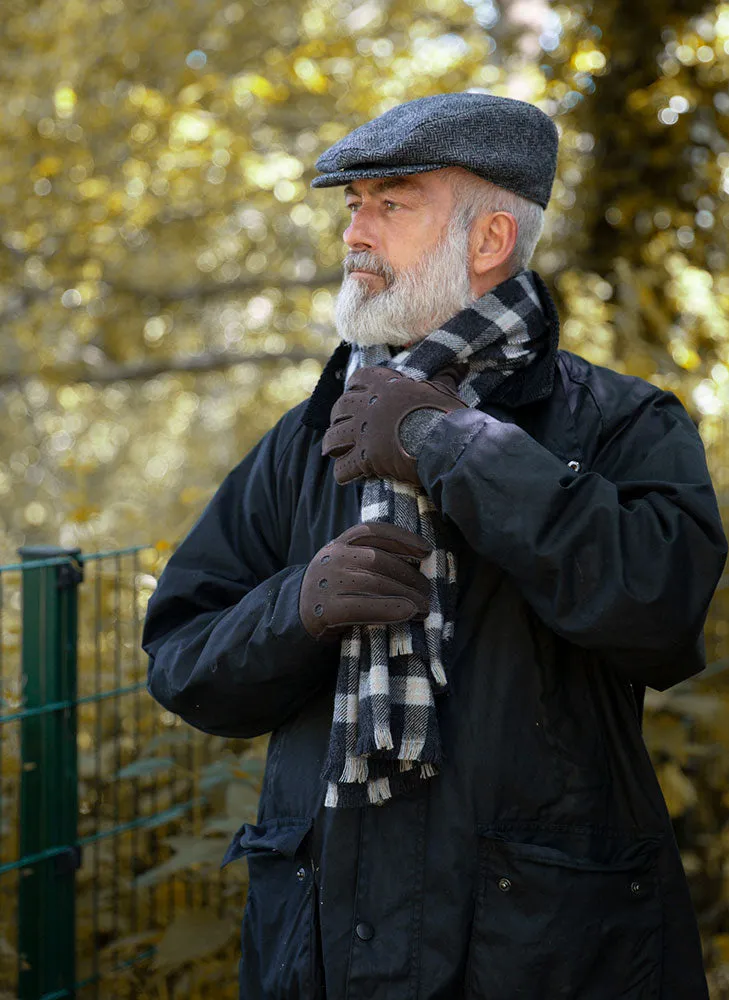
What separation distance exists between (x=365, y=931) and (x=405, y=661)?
414mm

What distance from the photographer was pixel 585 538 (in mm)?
1631

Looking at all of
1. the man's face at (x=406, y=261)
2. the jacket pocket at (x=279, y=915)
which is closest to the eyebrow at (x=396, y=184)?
the man's face at (x=406, y=261)

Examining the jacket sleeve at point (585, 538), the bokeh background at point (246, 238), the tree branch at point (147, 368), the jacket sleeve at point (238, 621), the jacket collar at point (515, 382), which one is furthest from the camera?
the tree branch at point (147, 368)

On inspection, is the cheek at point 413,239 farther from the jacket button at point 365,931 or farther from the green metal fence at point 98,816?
the green metal fence at point 98,816

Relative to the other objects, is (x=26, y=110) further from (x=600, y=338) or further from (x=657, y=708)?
(x=657, y=708)

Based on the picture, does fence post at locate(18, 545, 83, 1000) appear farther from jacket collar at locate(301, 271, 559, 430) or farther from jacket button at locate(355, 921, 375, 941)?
jacket button at locate(355, 921, 375, 941)

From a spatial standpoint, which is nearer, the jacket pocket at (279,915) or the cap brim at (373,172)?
the jacket pocket at (279,915)

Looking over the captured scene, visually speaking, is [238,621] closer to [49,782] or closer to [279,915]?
[279,915]

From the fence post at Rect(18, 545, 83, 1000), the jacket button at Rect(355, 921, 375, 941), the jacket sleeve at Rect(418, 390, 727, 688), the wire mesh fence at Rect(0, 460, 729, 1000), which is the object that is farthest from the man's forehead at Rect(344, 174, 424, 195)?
the fence post at Rect(18, 545, 83, 1000)

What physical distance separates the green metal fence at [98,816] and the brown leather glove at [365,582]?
1.24 m

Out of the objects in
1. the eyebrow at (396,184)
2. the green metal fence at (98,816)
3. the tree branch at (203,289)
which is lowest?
the green metal fence at (98,816)

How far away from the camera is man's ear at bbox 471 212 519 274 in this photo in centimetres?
201

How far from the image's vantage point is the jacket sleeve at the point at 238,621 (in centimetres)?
183

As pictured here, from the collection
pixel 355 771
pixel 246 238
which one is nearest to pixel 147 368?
pixel 246 238
